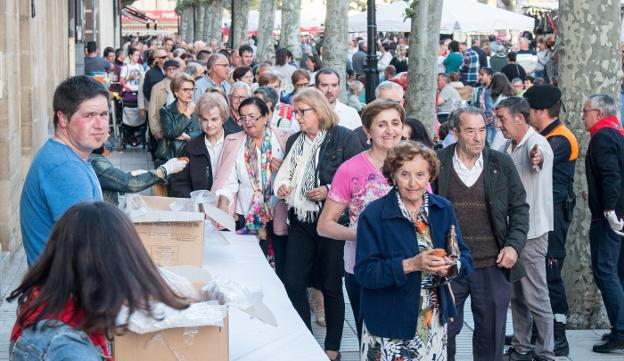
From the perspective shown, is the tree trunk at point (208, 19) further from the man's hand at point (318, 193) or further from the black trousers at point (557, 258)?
the man's hand at point (318, 193)

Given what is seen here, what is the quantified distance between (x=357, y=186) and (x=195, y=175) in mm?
2176

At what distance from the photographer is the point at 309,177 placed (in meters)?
7.92

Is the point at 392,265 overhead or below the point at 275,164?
below

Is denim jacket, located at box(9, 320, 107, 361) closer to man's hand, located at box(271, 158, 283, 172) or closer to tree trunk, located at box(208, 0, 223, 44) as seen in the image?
man's hand, located at box(271, 158, 283, 172)

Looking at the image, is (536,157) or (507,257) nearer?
(507,257)

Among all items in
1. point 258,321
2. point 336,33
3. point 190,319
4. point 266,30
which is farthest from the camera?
point 266,30

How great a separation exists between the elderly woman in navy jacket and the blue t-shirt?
1.68 meters

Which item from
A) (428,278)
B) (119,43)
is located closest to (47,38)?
(428,278)

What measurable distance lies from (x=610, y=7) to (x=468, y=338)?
113 inches

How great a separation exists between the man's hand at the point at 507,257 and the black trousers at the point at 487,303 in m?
0.10

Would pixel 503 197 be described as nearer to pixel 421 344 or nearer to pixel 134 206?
pixel 421 344

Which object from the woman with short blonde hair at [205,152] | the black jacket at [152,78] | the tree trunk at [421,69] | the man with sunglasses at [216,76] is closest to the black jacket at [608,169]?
the woman with short blonde hair at [205,152]

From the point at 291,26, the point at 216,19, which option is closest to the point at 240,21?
the point at 291,26

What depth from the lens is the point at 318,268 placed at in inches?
320
